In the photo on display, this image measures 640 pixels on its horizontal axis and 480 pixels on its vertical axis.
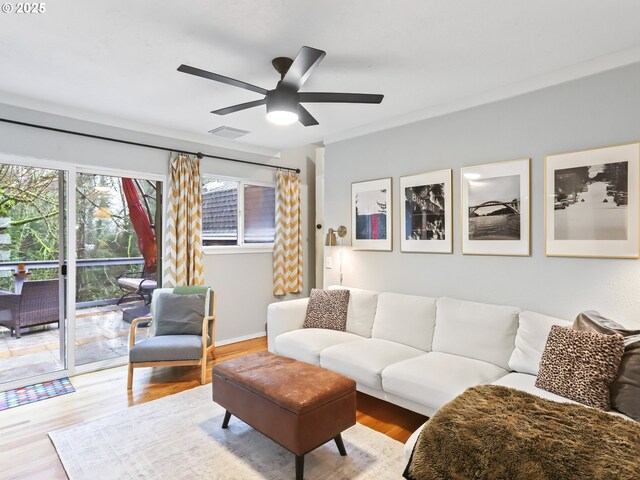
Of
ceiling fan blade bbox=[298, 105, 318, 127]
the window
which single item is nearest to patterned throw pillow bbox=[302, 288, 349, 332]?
the window

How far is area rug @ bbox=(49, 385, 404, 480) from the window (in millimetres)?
2471

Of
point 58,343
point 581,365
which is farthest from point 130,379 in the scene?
point 581,365

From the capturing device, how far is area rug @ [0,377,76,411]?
312 cm

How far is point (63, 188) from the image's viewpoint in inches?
146

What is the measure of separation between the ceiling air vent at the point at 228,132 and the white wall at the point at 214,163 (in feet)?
0.95

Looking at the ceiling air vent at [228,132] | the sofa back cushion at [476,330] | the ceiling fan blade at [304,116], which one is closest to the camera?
the ceiling fan blade at [304,116]

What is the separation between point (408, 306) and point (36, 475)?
2.97 metres

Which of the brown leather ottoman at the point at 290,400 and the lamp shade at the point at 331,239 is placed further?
the lamp shade at the point at 331,239

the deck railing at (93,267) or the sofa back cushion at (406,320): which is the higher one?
the deck railing at (93,267)

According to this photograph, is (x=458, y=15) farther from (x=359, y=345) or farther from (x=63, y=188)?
(x=63, y=188)

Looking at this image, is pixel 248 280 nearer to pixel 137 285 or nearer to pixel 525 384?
pixel 137 285

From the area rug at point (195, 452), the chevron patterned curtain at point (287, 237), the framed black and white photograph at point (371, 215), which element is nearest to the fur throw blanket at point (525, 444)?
the area rug at point (195, 452)

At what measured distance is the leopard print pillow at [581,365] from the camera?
6.82 feet

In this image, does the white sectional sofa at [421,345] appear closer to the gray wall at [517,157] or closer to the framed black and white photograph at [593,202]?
the gray wall at [517,157]
